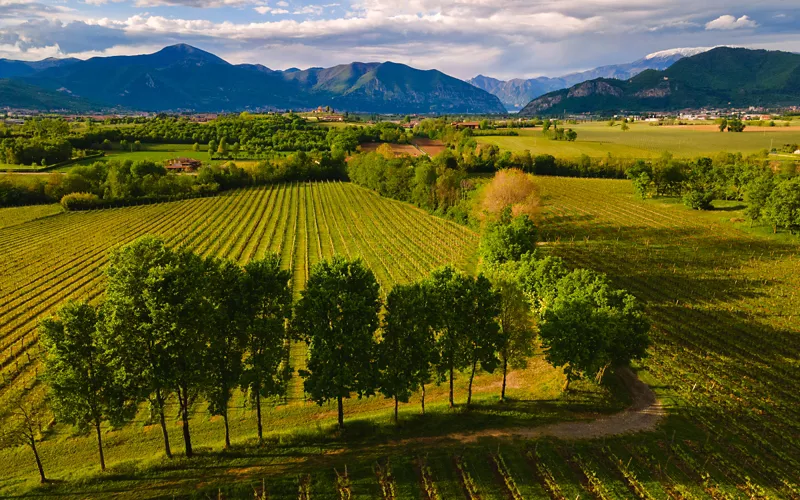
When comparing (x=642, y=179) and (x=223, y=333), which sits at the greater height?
(x=642, y=179)

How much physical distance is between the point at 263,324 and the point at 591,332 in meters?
23.0

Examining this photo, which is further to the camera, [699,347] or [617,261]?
[617,261]

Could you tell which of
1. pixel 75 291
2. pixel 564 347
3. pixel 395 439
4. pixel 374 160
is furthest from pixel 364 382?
pixel 374 160

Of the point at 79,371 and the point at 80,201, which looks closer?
the point at 79,371

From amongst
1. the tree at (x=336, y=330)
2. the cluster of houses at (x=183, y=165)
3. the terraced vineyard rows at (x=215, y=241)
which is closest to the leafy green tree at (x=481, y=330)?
the tree at (x=336, y=330)

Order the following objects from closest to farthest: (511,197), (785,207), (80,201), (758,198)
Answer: (785,207) → (511,197) → (758,198) → (80,201)

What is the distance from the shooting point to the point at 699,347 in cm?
4153

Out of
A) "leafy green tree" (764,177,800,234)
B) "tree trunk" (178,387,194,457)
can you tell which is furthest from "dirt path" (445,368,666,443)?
"leafy green tree" (764,177,800,234)

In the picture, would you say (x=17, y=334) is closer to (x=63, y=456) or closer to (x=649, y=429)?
(x=63, y=456)

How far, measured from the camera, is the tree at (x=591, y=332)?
30.2 metres

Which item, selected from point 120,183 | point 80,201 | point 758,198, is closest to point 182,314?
point 80,201

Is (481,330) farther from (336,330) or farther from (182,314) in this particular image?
(182,314)

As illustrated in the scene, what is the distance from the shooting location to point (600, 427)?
97.0ft

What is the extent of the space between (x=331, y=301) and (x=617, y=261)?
55841mm
